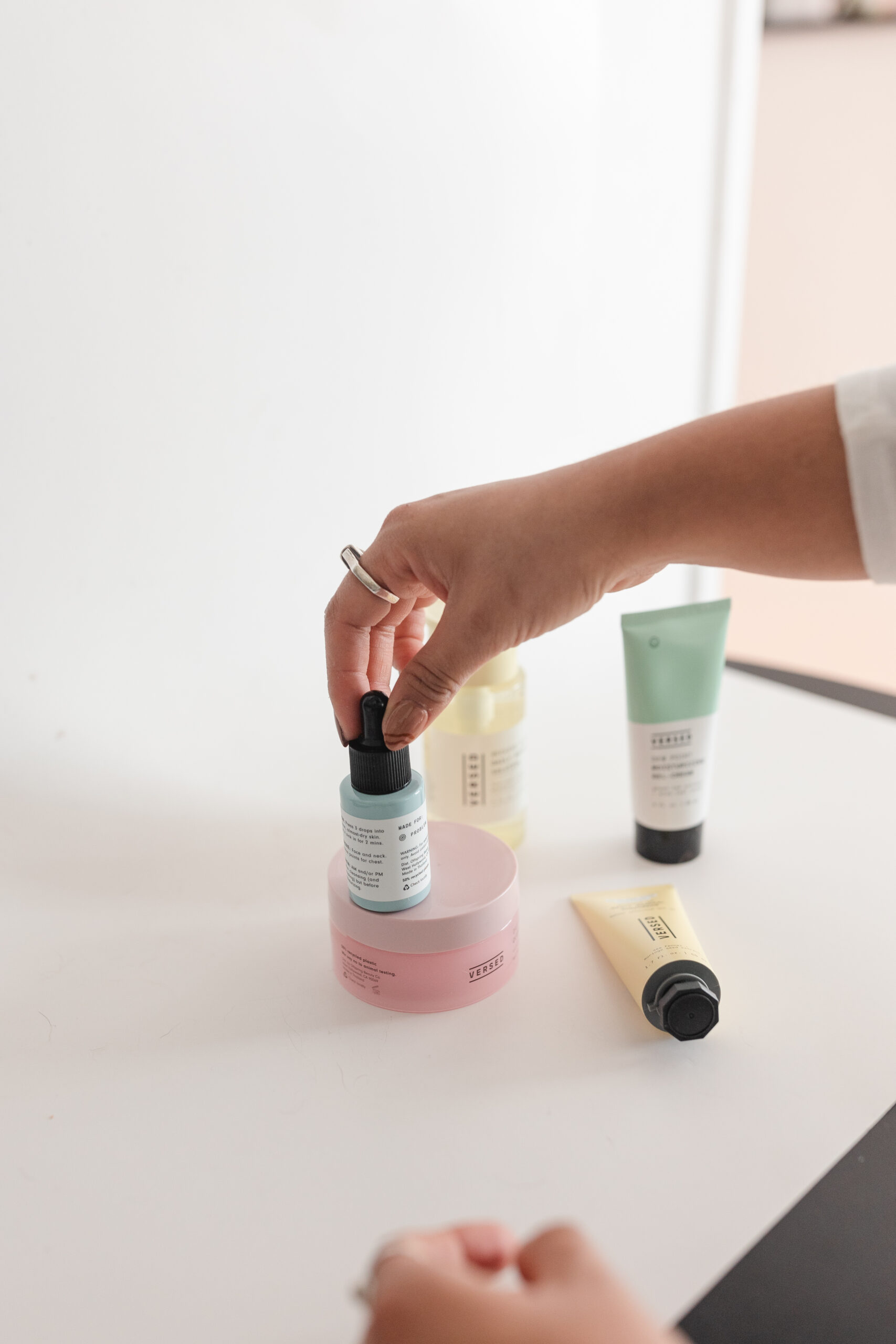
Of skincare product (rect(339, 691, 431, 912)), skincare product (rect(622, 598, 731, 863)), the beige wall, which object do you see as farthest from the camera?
the beige wall

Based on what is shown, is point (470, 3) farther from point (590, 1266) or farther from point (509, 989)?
point (590, 1266)

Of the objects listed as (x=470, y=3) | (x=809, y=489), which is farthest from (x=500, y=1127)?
(x=470, y=3)

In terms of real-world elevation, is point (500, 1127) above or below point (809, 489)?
below

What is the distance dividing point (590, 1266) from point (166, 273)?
0.67 meters

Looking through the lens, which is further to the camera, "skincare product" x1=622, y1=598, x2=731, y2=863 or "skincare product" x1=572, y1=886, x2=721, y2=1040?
"skincare product" x1=622, y1=598, x2=731, y2=863

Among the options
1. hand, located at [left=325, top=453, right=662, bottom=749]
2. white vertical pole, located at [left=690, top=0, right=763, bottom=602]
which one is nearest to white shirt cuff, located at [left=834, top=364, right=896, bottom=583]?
hand, located at [left=325, top=453, right=662, bottom=749]

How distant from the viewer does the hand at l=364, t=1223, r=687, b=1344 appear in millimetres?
271

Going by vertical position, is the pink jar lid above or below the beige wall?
below

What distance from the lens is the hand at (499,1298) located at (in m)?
0.27

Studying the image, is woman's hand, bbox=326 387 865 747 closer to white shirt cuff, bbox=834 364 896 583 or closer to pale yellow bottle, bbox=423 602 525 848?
white shirt cuff, bbox=834 364 896 583

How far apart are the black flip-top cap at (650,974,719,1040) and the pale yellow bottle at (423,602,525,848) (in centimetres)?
21

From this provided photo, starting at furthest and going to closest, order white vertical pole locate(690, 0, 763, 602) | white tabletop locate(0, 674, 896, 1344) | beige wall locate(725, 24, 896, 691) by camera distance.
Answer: beige wall locate(725, 24, 896, 691)
white vertical pole locate(690, 0, 763, 602)
white tabletop locate(0, 674, 896, 1344)

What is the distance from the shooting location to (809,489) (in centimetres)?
44

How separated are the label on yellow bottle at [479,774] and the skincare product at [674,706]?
0.28 ft
